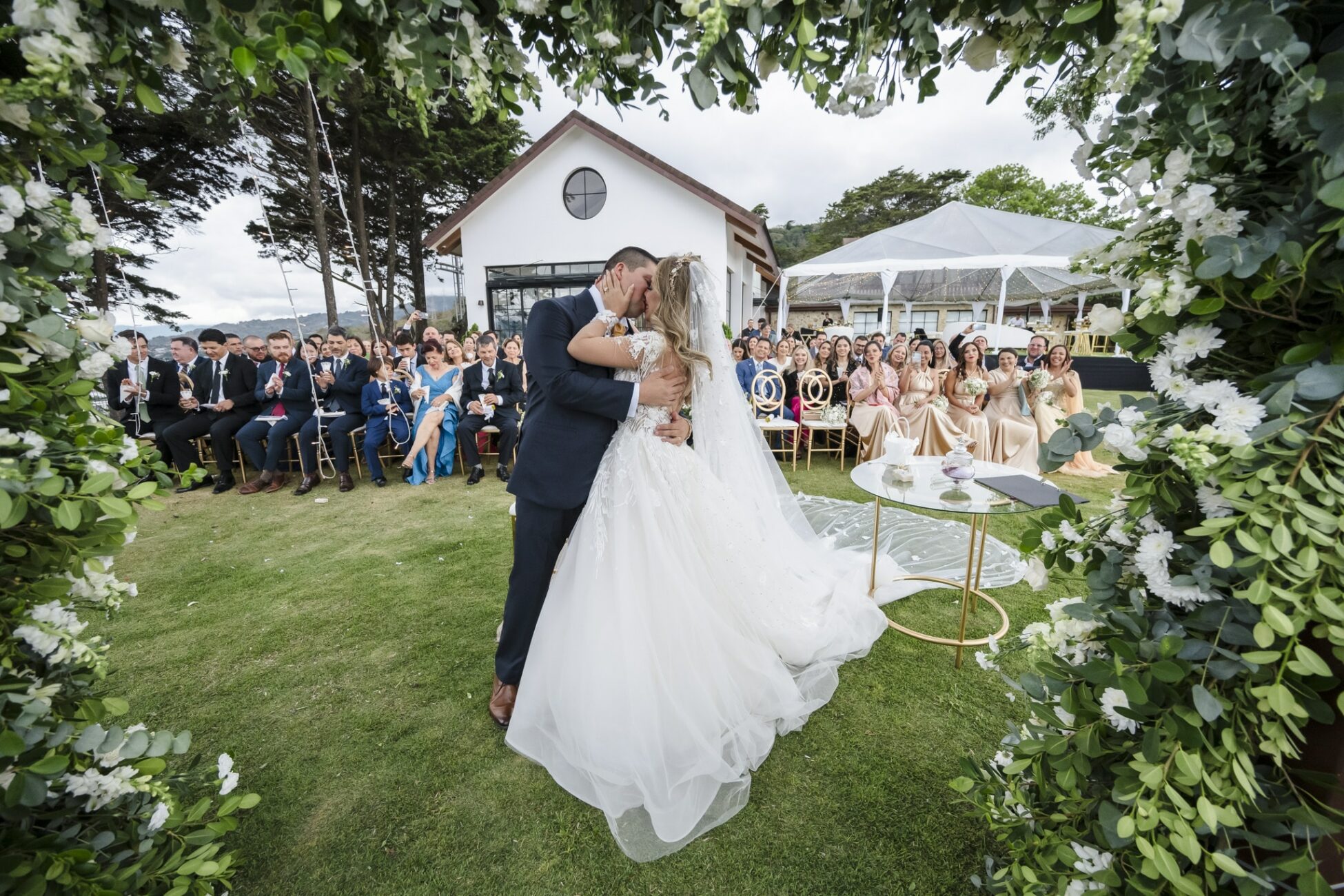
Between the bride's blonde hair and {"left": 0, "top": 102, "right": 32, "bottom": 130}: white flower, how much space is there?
1886mm

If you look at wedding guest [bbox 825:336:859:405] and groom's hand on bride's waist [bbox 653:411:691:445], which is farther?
wedding guest [bbox 825:336:859:405]

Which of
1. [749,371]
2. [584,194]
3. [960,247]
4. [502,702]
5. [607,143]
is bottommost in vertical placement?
[502,702]

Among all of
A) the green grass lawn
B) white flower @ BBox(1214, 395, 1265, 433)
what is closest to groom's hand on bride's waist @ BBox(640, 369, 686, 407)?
the green grass lawn

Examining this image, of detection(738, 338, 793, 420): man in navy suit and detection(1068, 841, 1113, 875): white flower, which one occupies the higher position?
detection(738, 338, 793, 420): man in navy suit

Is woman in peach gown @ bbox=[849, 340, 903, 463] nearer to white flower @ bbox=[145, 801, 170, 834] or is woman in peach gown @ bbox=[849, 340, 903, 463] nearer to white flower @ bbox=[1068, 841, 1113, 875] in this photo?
white flower @ bbox=[1068, 841, 1113, 875]

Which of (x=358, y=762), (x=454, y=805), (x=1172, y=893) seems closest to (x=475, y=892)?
(x=454, y=805)

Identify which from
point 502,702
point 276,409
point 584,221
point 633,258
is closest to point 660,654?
point 502,702

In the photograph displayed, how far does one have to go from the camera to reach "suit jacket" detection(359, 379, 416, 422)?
23.8 feet

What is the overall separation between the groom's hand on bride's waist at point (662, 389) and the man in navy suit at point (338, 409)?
5.94 metres

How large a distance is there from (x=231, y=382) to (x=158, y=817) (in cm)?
770

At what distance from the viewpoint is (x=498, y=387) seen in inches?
305

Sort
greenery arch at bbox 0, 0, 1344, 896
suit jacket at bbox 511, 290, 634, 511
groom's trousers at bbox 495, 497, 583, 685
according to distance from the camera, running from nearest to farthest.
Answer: greenery arch at bbox 0, 0, 1344, 896
suit jacket at bbox 511, 290, 634, 511
groom's trousers at bbox 495, 497, 583, 685

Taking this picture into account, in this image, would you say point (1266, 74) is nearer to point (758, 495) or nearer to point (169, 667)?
point (758, 495)

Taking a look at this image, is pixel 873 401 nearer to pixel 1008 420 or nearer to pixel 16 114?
pixel 1008 420
